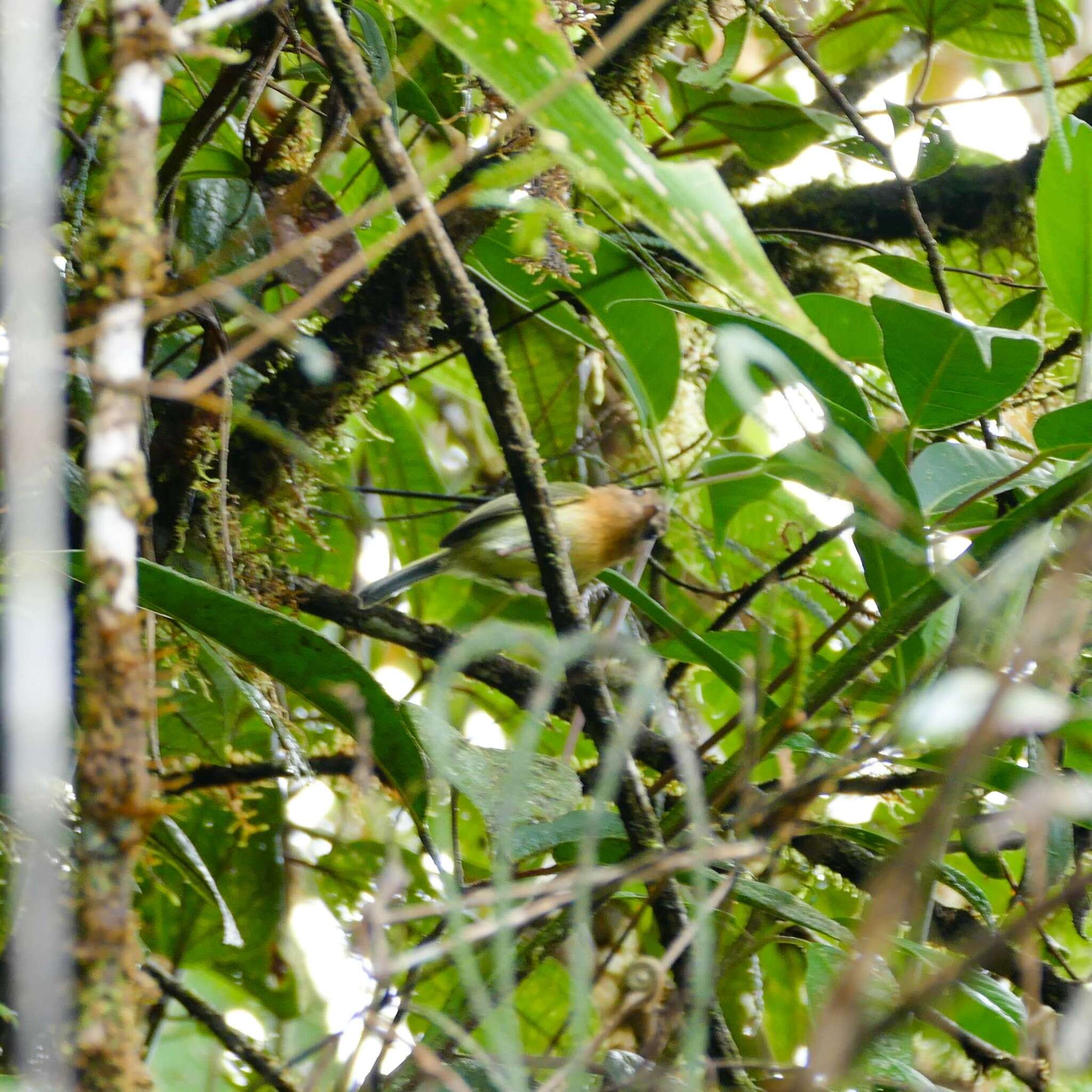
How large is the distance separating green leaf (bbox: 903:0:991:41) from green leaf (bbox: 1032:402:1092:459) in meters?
1.17

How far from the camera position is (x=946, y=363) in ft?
3.50

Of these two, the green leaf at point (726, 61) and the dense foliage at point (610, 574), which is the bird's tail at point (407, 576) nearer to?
the dense foliage at point (610, 574)

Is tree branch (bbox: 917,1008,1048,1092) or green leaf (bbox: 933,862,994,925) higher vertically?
green leaf (bbox: 933,862,994,925)

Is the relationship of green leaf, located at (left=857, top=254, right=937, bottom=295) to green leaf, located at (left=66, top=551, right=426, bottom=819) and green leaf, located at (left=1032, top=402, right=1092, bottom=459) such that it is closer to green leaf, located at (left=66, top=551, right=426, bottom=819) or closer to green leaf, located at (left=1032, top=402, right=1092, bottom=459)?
green leaf, located at (left=1032, top=402, right=1092, bottom=459)

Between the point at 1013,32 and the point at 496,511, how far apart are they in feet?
4.80

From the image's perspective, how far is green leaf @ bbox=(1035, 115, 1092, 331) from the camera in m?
1.08

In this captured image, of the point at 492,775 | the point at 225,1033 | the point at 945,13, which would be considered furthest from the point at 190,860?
the point at 945,13

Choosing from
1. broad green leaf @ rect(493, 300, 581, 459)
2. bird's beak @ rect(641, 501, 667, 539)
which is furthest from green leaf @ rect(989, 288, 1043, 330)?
bird's beak @ rect(641, 501, 667, 539)

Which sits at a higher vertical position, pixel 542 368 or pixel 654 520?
pixel 542 368

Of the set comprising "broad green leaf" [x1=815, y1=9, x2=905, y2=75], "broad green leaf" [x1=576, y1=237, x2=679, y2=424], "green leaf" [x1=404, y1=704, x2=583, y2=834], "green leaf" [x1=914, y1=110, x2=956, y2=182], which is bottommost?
"green leaf" [x1=404, y1=704, x2=583, y2=834]

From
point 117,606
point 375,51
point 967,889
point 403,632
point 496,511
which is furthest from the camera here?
point 496,511

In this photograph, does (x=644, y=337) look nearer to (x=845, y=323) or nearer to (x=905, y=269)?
(x=845, y=323)

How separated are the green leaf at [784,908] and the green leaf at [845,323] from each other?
24.5 inches

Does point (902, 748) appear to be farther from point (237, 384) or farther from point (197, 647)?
point (237, 384)
